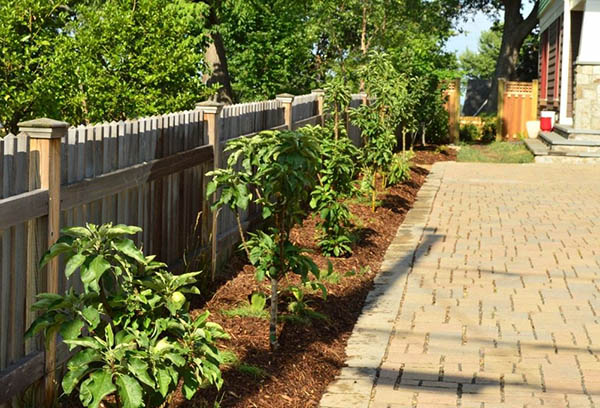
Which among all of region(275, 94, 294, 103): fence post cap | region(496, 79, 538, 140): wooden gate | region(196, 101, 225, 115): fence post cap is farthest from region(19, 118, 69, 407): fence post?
region(496, 79, 538, 140): wooden gate

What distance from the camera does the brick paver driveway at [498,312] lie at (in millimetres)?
6199

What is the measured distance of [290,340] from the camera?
708cm

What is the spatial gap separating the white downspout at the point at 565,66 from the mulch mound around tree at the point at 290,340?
53.2 feet

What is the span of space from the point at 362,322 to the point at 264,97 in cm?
3064

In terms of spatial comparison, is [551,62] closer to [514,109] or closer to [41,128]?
[514,109]

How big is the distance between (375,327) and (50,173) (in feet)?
10.7

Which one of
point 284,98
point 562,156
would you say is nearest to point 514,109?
point 562,156

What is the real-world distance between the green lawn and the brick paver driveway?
27.5 feet

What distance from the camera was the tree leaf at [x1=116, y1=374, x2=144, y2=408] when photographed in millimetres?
3971

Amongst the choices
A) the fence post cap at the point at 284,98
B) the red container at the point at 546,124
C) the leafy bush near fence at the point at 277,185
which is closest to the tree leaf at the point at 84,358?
the leafy bush near fence at the point at 277,185

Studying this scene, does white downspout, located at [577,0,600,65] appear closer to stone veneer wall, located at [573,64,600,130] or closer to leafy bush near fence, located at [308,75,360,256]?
stone veneer wall, located at [573,64,600,130]

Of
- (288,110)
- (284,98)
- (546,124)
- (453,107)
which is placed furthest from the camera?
(453,107)

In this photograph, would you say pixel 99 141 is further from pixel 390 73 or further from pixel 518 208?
pixel 390 73

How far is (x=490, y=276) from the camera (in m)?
9.59
